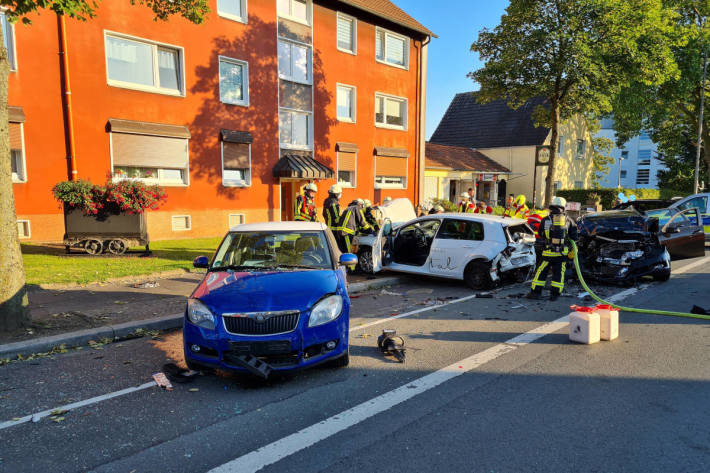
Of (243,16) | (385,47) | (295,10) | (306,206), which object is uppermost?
(295,10)

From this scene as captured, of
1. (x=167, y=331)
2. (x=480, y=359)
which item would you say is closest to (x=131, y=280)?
(x=167, y=331)

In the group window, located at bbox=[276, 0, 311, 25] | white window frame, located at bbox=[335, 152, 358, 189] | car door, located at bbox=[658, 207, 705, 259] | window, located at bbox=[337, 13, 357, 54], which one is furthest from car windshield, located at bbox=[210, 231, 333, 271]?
window, located at bbox=[337, 13, 357, 54]

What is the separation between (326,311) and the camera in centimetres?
461

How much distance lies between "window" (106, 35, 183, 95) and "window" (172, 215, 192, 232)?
13.9 ft

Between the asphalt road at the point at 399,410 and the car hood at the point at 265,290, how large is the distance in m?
0.81

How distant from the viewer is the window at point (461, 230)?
9016mm

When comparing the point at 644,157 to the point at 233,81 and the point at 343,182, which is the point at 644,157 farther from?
the point at 233,81

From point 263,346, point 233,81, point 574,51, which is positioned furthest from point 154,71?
point 574,51

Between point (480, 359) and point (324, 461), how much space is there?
2590mm

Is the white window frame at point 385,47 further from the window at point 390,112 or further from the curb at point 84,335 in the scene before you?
the curb at point 84,335

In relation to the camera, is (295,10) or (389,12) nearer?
(295,10)

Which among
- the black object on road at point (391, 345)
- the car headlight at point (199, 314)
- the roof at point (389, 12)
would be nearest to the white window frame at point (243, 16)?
the roof at point (389, 12)

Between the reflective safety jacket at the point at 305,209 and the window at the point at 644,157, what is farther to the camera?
the window at the point at 644,157

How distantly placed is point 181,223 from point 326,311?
1289cm
